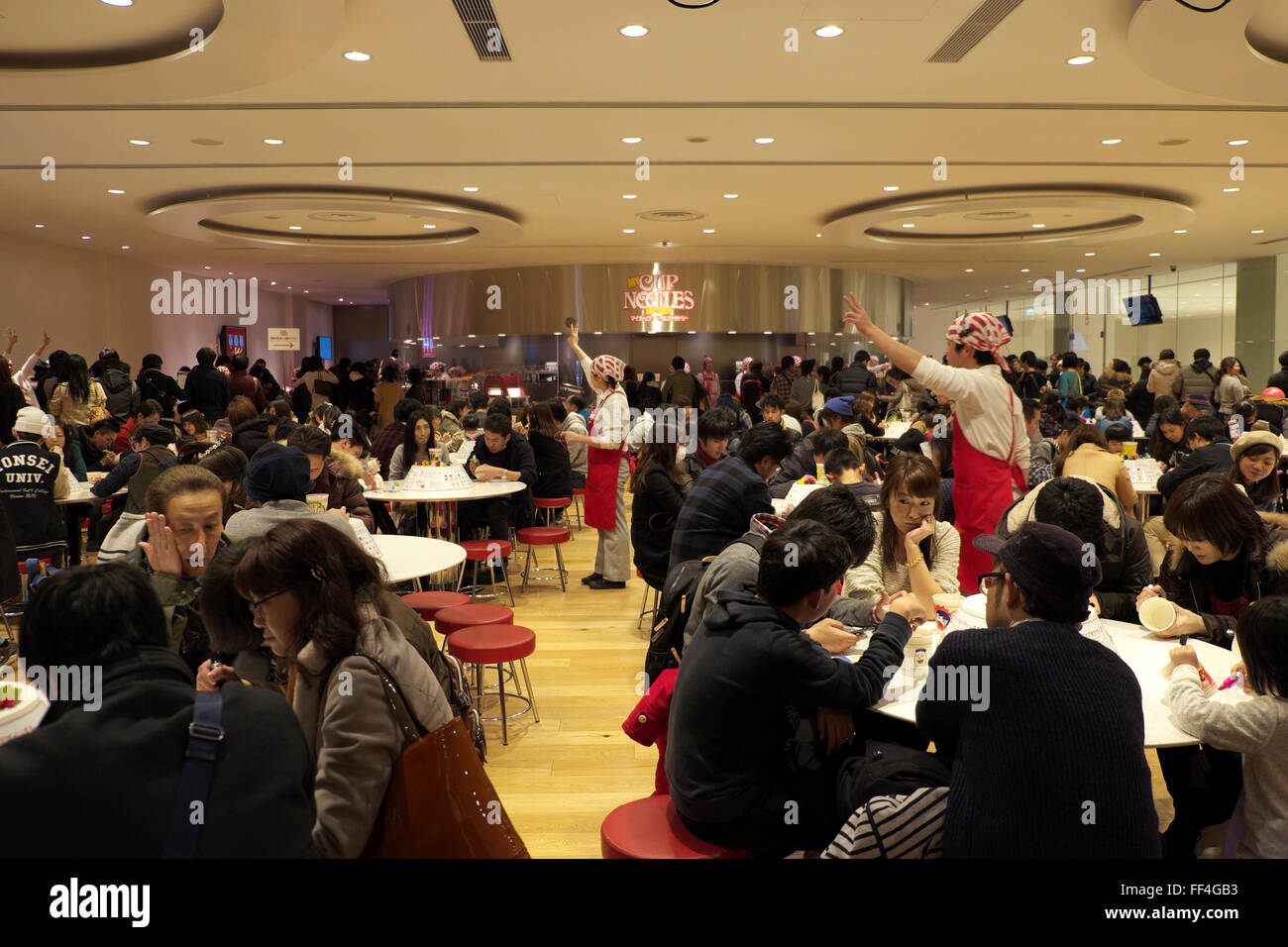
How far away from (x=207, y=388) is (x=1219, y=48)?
10359mm

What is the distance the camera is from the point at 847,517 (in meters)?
2.92

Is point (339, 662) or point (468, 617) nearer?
point (339, 662)

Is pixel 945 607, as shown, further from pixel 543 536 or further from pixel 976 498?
pixel 543 536

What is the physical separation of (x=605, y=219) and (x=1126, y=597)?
8744mm

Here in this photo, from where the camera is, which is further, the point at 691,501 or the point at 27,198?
the point at 27,198

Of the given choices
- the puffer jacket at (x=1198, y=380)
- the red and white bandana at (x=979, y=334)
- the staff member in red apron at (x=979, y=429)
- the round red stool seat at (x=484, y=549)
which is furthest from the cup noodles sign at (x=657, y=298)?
the red and white bandana at (x=979, y=334)

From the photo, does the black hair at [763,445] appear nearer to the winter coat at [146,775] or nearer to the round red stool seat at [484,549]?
the round red stool seat at [484,549]

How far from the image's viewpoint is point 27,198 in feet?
31.7

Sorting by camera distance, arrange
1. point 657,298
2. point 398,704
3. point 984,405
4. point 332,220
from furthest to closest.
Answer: point 657,298
point 332,220
point 984,405
point 398,704

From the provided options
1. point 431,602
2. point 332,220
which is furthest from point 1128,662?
point 332,220

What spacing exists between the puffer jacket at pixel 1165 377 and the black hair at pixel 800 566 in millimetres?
11871
